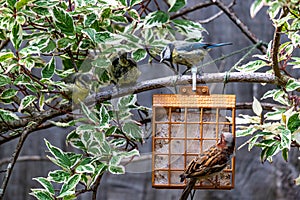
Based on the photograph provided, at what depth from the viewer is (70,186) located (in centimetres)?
134

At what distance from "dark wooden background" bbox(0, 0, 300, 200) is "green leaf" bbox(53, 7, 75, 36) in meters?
0.74

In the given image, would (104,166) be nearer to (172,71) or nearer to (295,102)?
(172,71)

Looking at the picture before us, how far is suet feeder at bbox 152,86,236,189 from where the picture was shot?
128 cm

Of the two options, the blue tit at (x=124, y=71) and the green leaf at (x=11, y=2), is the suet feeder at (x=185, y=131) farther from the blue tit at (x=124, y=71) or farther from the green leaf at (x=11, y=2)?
the green leaf at (x=11, y=2)

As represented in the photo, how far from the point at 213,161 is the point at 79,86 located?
47 centimetres

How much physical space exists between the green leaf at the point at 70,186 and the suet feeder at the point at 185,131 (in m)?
0.19

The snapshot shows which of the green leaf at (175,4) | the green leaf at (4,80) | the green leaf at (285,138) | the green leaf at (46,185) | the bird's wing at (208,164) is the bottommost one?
the green leaf at (46,185)

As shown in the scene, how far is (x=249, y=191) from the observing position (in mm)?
2131

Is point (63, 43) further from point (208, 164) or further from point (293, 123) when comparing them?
point (293, 123)

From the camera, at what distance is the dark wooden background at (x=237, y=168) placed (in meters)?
2.08

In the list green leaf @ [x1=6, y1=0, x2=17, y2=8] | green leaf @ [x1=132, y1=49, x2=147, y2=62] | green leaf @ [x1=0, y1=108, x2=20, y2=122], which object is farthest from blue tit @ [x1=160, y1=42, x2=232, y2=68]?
green leaf @ [x1=0, y1=108, x2=20, y2=122]

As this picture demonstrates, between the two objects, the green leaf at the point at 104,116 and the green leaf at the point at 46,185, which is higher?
the green leaf at the point at 104,116

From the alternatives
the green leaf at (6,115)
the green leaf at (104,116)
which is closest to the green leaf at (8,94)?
the green leaf at (6,115)

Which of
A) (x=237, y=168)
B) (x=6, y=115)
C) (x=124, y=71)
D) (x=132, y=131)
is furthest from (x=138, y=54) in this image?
(x=237, y=168)
